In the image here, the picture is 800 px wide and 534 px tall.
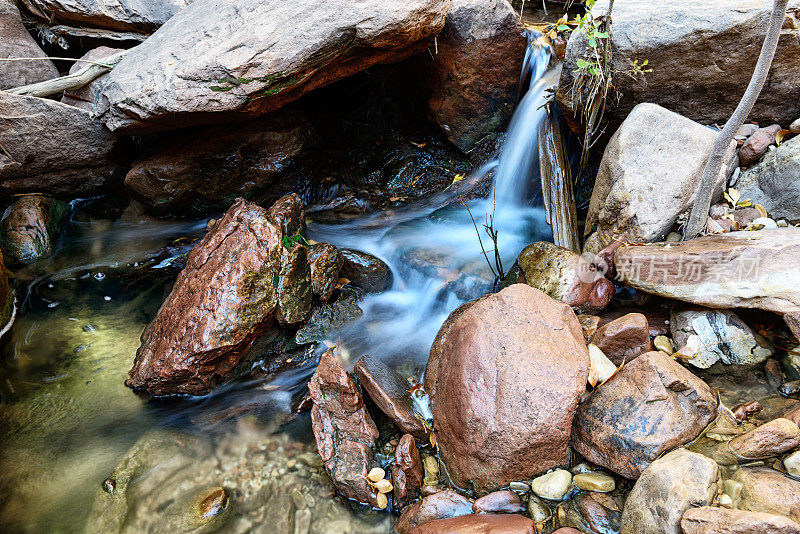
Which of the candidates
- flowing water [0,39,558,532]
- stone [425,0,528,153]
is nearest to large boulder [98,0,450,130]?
stone [425,0,528,153]

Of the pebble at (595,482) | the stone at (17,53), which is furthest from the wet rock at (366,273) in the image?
the stone at (17,53)

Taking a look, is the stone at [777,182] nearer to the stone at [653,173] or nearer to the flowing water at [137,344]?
the stone at [653,173]

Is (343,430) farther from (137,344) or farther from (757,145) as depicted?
(757,145)

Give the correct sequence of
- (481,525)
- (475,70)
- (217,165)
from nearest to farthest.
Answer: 1. (481,525)
2. (217,165)
3. (475,70)

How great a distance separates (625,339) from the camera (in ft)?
10.00

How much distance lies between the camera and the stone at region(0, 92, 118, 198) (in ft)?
15.4

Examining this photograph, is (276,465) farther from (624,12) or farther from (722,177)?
(624,12)

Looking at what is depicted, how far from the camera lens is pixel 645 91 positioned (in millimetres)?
4156

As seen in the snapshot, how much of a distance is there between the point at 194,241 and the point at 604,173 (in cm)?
468

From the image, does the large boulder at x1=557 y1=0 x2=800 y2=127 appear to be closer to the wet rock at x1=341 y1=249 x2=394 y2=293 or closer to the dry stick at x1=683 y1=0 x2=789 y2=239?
the dry stick at x1=683 y1=0 x2=789 y2=239

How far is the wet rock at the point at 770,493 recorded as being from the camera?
208cm

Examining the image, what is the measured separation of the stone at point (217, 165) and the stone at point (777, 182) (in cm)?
488

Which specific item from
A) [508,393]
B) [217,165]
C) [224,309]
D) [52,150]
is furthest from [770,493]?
[52,150]

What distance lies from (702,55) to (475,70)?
2.61 meters
